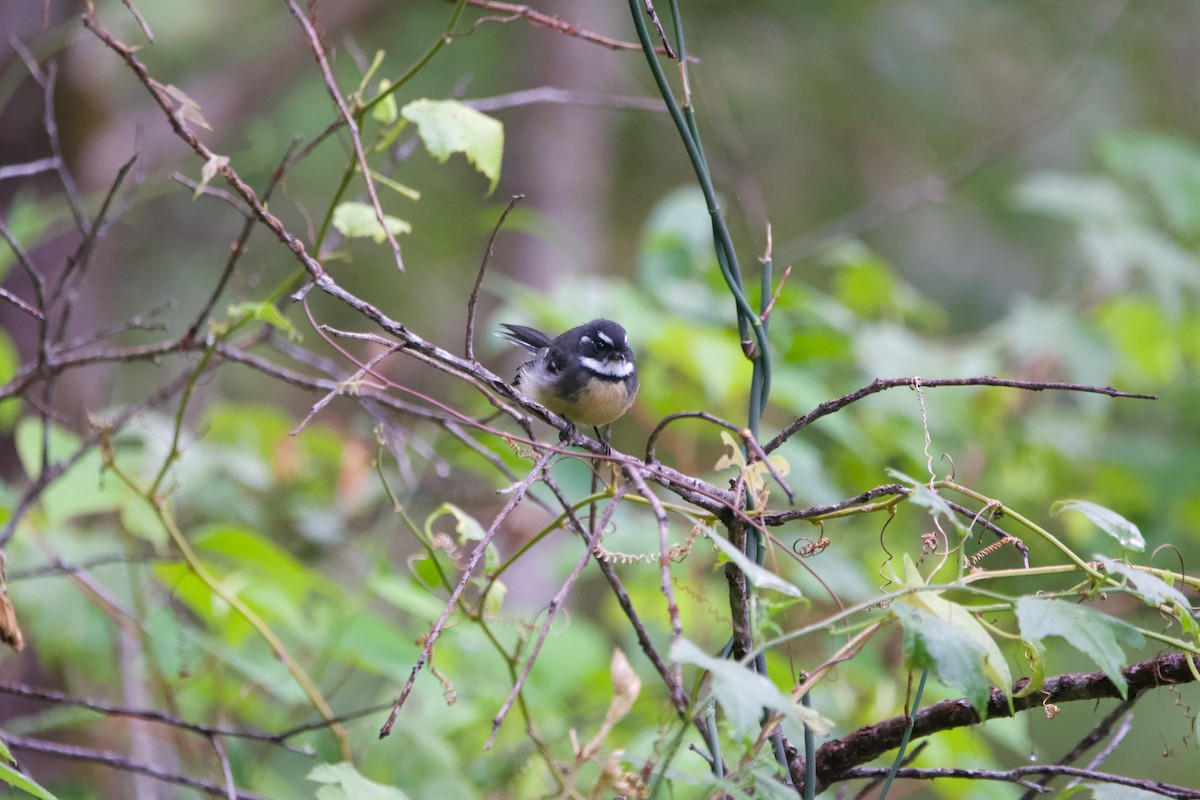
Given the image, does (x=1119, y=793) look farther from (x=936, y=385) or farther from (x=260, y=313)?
(x=260, y=313)

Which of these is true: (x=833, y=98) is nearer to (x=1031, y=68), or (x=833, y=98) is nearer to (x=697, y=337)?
(x=1031, y=68)

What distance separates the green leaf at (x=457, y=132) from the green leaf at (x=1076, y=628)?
4.02 feet

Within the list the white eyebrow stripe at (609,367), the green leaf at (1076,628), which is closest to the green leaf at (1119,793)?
the green leaf at (1076,628)

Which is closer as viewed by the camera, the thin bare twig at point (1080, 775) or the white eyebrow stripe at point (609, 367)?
the thin bare twig at point (1080, 775)

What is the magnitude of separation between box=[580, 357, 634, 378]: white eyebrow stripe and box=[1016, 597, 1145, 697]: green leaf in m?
2.04

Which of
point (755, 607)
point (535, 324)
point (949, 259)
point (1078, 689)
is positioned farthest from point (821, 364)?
point (949, 259)

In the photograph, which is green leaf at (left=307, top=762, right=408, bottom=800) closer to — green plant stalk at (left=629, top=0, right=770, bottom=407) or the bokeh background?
green plant stalk at (left=629, top=0, right=770, bottom=407)

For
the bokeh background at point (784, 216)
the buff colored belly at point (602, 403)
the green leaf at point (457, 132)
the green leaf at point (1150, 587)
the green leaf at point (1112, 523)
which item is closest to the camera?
the green leaf at point (1150, 587)

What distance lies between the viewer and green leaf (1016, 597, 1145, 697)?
1.27 meters

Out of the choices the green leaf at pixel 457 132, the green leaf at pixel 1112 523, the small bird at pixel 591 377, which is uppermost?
the green leaf at pixel 457 132

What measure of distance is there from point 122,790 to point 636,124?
6527 millimetres

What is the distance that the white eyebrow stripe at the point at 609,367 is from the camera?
3.27m

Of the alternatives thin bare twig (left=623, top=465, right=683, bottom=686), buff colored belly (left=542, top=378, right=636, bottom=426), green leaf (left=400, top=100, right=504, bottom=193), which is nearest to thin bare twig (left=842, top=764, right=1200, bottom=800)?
thin bare twig (left=623, top=465, right=683, bottom=686)

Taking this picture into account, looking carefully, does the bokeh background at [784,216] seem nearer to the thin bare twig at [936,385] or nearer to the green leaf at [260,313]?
the green leaf at [260,313]
